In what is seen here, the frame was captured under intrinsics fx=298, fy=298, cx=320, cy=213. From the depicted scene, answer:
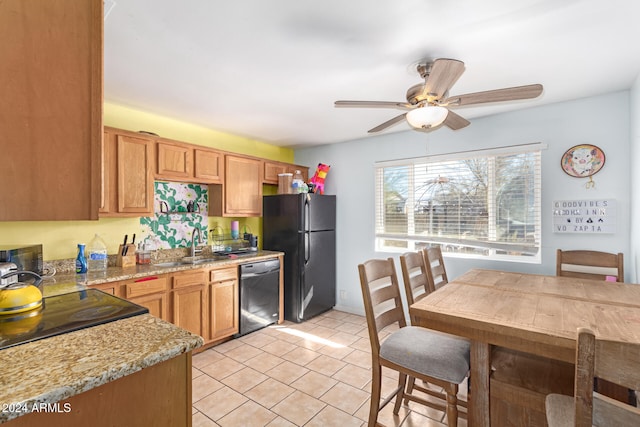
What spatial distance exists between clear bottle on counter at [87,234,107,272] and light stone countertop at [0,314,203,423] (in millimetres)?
1792

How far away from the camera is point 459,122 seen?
2.13m

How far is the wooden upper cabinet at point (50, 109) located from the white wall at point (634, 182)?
3.22 m

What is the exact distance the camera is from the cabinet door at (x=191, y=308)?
8.85 ft

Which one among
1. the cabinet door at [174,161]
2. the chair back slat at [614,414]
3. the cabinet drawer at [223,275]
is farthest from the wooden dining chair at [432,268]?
the cabinet door at [174,161]

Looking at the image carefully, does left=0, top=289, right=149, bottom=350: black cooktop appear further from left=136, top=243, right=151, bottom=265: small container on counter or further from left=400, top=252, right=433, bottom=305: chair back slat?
left=400, top=252, right=433, bottom=305: chair back slat

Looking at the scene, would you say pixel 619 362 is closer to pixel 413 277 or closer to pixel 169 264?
pixel 413 277

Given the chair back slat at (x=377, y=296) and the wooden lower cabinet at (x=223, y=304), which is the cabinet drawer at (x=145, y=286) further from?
the chair back slat at (x=377, y=296)

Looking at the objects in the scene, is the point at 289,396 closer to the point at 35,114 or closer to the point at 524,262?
the point at 35,114

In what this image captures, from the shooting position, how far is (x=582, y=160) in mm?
2582

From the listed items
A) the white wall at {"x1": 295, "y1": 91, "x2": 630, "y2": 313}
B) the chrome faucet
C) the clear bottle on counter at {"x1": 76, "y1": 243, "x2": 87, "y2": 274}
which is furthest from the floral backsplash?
the white wall at {"x1": 295, "y1": 91, "x2": 630, "y2": 313}

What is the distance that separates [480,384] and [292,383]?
4.69 feet

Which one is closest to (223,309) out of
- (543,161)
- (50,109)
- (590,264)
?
(50,109)

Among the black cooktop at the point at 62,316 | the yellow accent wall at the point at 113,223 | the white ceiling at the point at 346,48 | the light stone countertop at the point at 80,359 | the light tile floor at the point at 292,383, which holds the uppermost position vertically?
the white ceiling at the point at 346,48

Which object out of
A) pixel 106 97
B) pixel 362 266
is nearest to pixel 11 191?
pixel 362 266
